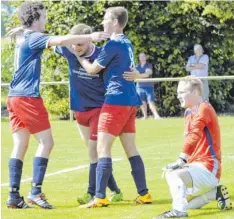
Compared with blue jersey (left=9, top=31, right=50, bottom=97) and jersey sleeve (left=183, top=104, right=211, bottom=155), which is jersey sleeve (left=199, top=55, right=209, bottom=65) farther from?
jersey sleeve (left=183, top=104, right=211, bottom=155)

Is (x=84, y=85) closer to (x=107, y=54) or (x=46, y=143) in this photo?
(x=107, y=54)

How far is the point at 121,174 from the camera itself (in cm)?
1131

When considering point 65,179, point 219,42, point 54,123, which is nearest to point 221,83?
point 219,42

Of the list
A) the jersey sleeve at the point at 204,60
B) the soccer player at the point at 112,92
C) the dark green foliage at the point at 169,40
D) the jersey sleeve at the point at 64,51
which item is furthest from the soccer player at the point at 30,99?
the dark green foliage at the point at 169,40

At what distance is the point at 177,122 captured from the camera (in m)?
20.6

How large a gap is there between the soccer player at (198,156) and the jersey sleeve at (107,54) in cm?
75

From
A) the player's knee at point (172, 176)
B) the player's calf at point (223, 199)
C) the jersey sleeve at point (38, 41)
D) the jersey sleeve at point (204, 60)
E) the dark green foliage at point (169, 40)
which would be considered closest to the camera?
the player's knee at point (172, 176)

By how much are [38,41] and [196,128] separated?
1.75 meters

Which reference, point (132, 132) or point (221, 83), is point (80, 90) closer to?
point (132, 132)

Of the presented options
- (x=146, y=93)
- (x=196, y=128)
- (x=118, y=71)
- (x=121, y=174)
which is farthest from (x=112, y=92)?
(x=146, y=93)

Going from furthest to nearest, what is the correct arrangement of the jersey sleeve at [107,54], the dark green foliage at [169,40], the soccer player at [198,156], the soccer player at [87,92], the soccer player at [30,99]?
the dark green foliage at [169,40]
the soccer player at [87,92]
the soccer player at [30,99]
the jersey sleeve at [107,54]
the soccer player at [198,156]

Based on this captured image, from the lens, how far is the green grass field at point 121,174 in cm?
816

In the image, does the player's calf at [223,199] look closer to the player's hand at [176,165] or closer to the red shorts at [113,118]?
the player's hand at [176,165]

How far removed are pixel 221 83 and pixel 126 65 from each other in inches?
624
